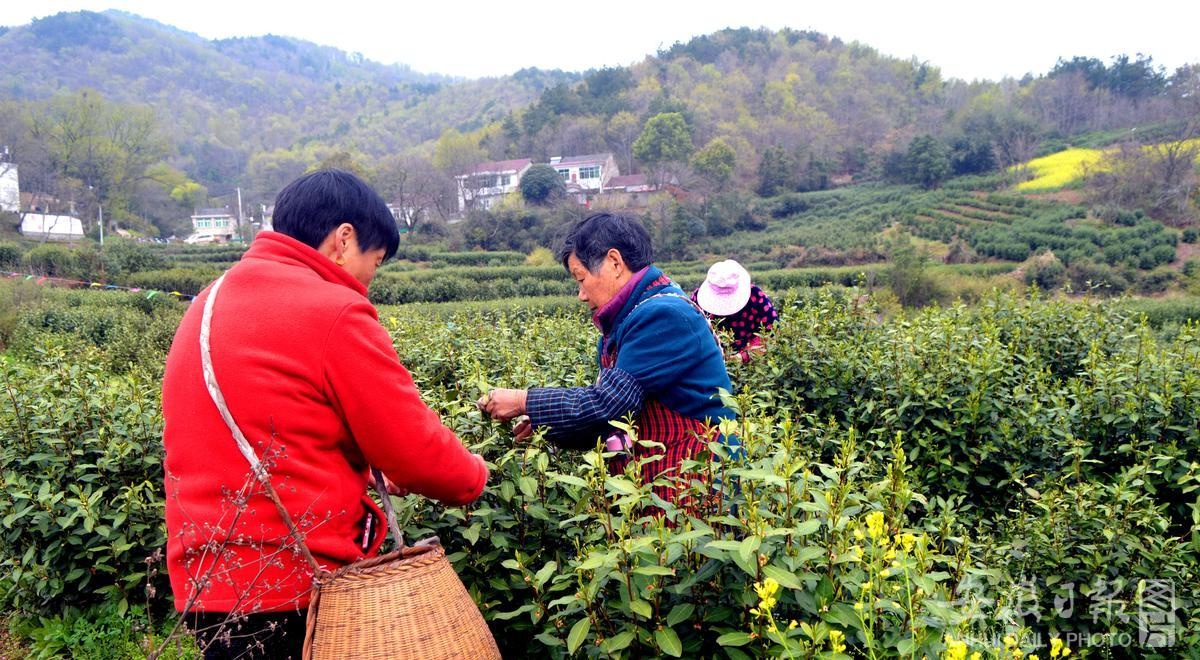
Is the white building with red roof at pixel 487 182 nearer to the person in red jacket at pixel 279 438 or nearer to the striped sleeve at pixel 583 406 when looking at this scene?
the striped sleeve at pixel 583 406

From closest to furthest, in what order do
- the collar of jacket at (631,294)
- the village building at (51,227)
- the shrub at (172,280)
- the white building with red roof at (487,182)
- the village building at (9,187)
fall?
1. the collar of jacket at (631,294)
2. the shrub at (172,280)
3. the village building at (51,227)
4. the village building at (9,187)
5. the white building with red roof at (487,182)

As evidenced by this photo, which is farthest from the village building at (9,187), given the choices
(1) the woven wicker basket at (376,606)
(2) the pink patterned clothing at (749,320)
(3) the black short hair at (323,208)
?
(1) the woven wicker basket at (376,606)

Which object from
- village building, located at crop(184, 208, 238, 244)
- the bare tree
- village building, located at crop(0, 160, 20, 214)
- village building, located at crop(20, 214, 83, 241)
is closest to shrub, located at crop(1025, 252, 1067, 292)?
the bare tree

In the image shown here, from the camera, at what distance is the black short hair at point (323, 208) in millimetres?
1595

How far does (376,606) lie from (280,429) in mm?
400

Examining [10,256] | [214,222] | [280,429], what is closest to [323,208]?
[280,429]

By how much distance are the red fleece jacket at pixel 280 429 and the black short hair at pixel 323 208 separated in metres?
0.10

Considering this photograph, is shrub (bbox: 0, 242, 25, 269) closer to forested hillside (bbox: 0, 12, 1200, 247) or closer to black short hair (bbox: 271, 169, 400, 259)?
forested hillside (bbox: 0, 12, 1200, 247)

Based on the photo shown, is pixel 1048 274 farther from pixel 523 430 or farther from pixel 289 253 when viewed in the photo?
pixel 289 253

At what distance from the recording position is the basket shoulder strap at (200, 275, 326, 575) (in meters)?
1.35

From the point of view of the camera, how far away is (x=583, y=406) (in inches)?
81.4

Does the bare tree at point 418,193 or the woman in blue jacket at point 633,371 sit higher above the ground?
the bare tree at point 418,193

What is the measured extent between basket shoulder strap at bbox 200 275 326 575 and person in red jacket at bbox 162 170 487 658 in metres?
0.01

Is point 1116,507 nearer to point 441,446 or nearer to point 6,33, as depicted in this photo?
point 441,446
